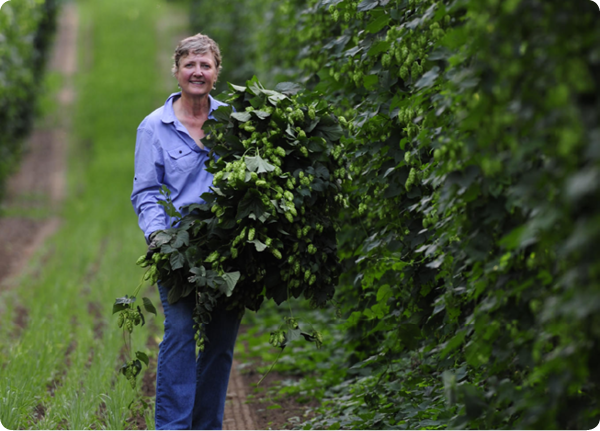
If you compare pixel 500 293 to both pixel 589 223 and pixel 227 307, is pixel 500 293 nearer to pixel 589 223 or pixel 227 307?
pixel 589 223

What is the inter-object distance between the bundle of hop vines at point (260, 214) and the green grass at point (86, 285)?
1183 millimetres

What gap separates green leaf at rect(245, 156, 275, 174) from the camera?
3303 mm

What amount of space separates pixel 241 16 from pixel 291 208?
1090 cm

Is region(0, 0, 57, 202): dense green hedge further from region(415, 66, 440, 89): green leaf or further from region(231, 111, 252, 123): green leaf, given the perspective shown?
region(415, 66, 440, 89): green leaf

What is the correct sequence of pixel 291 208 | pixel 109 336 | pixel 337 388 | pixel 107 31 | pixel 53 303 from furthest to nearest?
pixel 107 31
pixel 53 303
pixel 109 336
pixel 337 388
pixel 291 208

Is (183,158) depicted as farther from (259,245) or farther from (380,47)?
(380,47)

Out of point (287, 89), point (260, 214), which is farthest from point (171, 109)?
point (260, 214)

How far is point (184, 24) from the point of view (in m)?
28.2

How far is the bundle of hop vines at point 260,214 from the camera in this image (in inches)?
131

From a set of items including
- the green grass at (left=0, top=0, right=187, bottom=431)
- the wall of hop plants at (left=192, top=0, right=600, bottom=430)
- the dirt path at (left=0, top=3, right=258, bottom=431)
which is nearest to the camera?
the wall of hop plants at (left=192, top=0, right=600, bottom=430)

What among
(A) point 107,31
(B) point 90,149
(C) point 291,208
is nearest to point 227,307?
(C) point 291,208

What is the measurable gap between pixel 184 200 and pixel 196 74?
2.24 feet

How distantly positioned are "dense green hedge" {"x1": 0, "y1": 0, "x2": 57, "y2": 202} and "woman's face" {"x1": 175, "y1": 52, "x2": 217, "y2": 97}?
5064mm

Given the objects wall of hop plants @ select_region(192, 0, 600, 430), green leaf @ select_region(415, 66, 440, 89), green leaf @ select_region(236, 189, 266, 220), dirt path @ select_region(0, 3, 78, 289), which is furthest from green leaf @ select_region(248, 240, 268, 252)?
dirt path @ select_region(0, 3, 78, 289)
